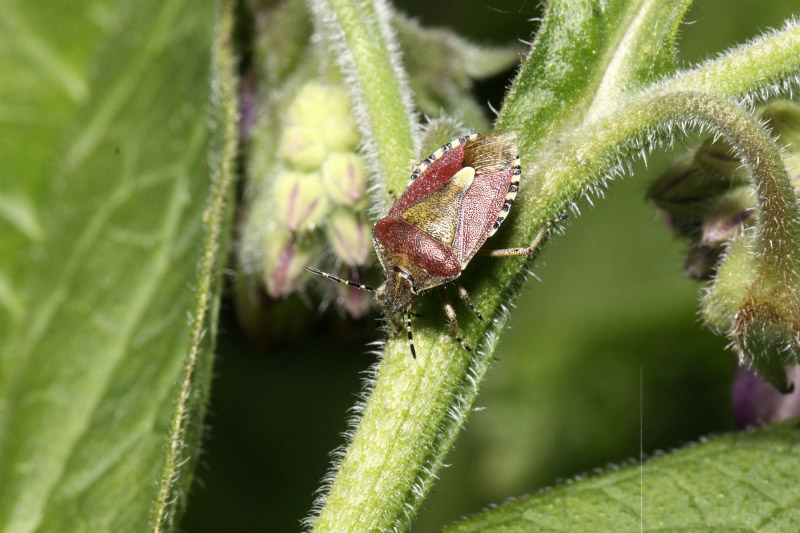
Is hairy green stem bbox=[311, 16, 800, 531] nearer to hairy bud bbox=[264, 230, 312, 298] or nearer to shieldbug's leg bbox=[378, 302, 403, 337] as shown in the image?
shieldbug's leg bbox=[378, 302, 403, 337]

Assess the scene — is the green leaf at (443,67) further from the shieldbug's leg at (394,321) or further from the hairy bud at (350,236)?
the shieldbug's leg at (394,321)

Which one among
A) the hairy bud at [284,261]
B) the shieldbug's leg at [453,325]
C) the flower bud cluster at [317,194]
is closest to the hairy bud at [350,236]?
the flower bud cluster at [317,194]

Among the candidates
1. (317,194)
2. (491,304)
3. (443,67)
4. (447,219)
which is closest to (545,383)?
(443,67)

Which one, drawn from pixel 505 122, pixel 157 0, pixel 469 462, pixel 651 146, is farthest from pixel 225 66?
pixel 469 462

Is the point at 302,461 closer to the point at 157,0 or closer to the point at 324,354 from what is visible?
the point at 324,354

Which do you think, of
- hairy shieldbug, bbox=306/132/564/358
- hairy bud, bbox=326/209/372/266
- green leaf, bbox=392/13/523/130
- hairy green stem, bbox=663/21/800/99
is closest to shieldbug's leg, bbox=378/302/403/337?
hairy shieldbug, bbox=306/132/564/358
